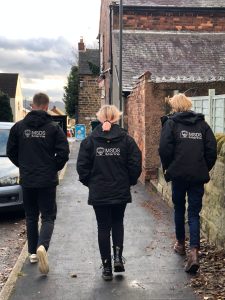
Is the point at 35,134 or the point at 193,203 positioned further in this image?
the point at 35,134

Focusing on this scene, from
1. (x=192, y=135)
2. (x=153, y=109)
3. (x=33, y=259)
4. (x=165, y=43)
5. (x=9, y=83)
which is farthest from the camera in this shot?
(x=9, y=83)

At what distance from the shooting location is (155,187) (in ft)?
33.4

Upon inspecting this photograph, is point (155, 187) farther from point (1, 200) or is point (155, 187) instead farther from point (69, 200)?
point (1, 200)

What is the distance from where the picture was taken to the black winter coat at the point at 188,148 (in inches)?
195

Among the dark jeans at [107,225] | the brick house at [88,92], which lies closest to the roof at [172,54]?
the dark jeans at [107,225]

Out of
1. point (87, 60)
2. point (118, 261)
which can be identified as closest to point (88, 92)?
point (87, 60)

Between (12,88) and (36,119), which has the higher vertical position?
(12,88)

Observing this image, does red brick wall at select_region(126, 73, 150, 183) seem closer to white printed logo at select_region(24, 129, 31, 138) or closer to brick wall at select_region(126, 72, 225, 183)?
brick wall at select_region(126, 72, 225, 183)

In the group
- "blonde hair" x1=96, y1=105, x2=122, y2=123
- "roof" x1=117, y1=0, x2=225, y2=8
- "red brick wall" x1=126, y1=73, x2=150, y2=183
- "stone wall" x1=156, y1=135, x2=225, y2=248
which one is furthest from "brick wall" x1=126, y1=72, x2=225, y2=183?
"roof" x1=117, y1=0, x2=225, y2=8

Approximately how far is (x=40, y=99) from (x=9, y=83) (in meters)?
56.7

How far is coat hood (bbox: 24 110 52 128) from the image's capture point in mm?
5227

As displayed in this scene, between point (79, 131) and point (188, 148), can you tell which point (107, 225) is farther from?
point (79, 131)

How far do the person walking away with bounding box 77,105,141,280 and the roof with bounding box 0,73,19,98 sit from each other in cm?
5441

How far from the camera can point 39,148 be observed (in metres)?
5.22
